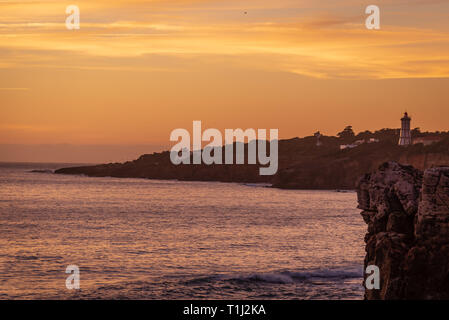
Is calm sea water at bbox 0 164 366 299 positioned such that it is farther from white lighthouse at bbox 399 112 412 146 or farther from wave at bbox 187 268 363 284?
white lighthouse at bbox 399 112 412 146

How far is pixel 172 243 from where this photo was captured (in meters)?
42.4

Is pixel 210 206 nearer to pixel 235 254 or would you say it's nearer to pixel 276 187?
pixel 235 254

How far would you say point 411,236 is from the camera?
2045 centimetres

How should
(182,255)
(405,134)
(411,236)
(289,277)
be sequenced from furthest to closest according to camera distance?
(405,134), (182,255), (289,277), (411,236)

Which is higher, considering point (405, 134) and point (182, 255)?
point (405, 134)

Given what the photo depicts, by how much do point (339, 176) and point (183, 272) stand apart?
5015 inches

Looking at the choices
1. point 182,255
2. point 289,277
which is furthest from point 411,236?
point 182,255

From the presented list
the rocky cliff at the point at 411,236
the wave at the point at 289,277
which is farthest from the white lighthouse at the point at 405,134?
the rocky cliff at the point at 411,236

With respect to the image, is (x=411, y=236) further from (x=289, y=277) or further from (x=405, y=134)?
(x=405, y=134)

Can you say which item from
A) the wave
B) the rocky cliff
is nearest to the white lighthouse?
the wave

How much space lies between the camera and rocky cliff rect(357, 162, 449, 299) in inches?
756

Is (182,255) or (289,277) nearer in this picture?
(289,277)

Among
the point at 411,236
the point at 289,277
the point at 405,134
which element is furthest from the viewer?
the point at 405,134

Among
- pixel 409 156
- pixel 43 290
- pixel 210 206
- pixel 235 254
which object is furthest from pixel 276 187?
pixel 43 290
